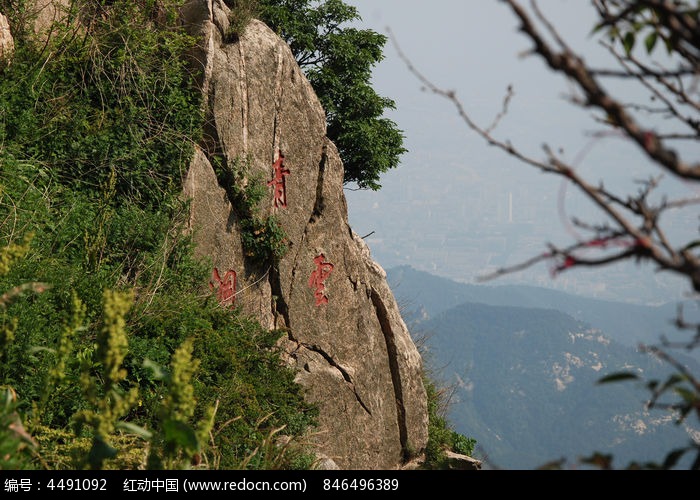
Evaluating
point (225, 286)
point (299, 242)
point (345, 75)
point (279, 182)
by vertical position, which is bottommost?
Answer: point (225, 286)

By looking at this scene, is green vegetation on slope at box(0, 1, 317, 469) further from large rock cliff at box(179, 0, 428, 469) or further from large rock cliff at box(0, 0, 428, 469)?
large rock cliff at box(179, 0, 428, 469)

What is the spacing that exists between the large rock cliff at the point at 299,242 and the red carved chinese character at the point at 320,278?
0.01 metres

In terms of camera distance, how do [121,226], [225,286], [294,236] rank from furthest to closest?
[294,236] < [225,286] < [121,226]

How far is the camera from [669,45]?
213 cm

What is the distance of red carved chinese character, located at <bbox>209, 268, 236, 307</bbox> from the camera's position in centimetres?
891

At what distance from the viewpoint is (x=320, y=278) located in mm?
10500

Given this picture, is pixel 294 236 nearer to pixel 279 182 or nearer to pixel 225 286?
pixel 279 182
